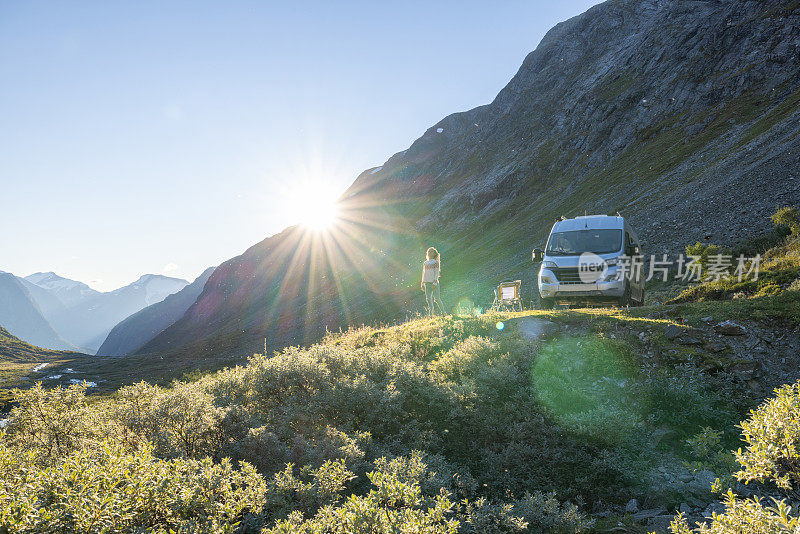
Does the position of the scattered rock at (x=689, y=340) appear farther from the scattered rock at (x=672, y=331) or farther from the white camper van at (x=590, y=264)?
the white camper van at (x=590, y=264)

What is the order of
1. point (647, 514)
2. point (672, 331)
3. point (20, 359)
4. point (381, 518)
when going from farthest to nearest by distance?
point (20, 359)
point (672, 331)
point (647, 514)
point (381, 518)

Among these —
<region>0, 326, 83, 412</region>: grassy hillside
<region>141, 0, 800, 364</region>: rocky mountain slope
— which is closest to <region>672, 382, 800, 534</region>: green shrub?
<region>141, 0, 800, 364</region>: rocky mountain slope

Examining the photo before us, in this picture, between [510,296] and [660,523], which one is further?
[510,296]

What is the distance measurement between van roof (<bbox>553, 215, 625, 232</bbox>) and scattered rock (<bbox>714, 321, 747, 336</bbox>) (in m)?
6.64

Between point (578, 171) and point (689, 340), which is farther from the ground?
point (578, 171)

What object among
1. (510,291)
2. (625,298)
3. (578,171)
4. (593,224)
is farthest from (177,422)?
(578,171)

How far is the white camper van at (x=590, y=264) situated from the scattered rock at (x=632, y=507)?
27.4 ft

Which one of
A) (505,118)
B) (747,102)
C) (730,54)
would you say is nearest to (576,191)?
(747,102)

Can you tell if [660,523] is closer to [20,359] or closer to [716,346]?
[716,346]

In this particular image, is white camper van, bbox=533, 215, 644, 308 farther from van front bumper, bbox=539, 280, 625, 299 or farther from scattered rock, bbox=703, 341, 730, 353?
scattered rock, bbox=703, 341, 730, 353

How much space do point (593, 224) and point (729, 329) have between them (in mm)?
7225

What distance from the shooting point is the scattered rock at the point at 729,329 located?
7.29 metres

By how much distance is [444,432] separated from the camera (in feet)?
19.8

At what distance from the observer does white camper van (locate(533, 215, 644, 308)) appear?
12.0 meters
